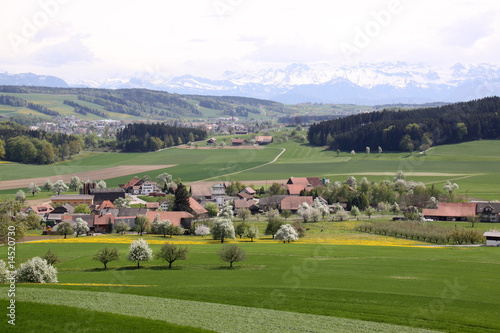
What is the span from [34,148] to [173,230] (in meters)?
81.9

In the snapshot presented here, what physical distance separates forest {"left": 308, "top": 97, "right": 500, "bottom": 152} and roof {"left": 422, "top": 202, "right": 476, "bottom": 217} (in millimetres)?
62221

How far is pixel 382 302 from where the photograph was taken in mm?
26625

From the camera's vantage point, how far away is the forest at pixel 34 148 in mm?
128750

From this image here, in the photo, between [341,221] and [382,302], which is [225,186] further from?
[382,302]

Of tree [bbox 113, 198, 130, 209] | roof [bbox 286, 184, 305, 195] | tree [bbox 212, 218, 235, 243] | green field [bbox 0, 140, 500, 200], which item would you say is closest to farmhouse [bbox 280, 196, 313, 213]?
roof [bbox 286, 184, 305, 195]

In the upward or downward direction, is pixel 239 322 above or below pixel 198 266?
above

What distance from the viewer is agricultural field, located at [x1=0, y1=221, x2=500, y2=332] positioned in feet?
70.2

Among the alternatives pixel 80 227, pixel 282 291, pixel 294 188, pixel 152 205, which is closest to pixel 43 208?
pixel 152 205

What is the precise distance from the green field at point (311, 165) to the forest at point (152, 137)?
22.1 ft

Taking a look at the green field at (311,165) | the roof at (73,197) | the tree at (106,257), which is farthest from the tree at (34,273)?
the green field at (311,165)

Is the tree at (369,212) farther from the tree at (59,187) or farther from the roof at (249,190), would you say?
the tree at (59,187)

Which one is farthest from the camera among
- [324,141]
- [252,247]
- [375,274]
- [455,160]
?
[324,141]

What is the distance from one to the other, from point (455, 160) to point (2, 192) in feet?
324

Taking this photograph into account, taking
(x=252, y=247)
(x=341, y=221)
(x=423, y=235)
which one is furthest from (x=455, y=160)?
(x=252, y=247)
